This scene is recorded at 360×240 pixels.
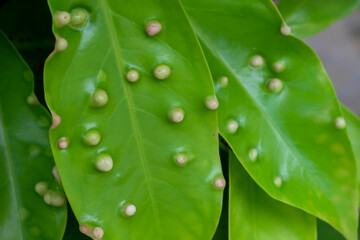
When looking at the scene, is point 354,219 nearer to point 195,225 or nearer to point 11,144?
point 195,225

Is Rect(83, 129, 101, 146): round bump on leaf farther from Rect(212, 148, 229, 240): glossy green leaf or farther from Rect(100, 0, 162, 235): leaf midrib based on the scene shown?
Rect(212, 148, 229, 240): glossy green leaf

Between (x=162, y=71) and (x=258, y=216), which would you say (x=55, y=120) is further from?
(x=258, y=216)

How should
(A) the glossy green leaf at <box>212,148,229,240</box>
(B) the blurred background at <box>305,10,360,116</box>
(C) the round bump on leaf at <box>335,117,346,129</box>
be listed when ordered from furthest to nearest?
1. (B) the blurred background at <box>305,10,360,116</box>
2. (A) the glossy green leaf at <box>212,148,229,240</box>
3. (C) the round bump on leaf at <box>335,117,346,129</box>

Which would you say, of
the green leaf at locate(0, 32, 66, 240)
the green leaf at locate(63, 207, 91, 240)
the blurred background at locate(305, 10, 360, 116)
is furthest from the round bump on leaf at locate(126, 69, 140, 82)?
the blurred background at locate(305, 10, 360, 116)

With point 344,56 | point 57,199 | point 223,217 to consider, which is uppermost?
point 57,199

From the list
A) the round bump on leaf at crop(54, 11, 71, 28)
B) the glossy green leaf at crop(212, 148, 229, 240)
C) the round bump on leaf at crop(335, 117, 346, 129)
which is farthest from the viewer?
the glossy green leaf at crop(212, 148, 229, 240)

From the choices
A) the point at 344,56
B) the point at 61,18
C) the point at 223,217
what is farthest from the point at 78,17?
the point at 344,56
